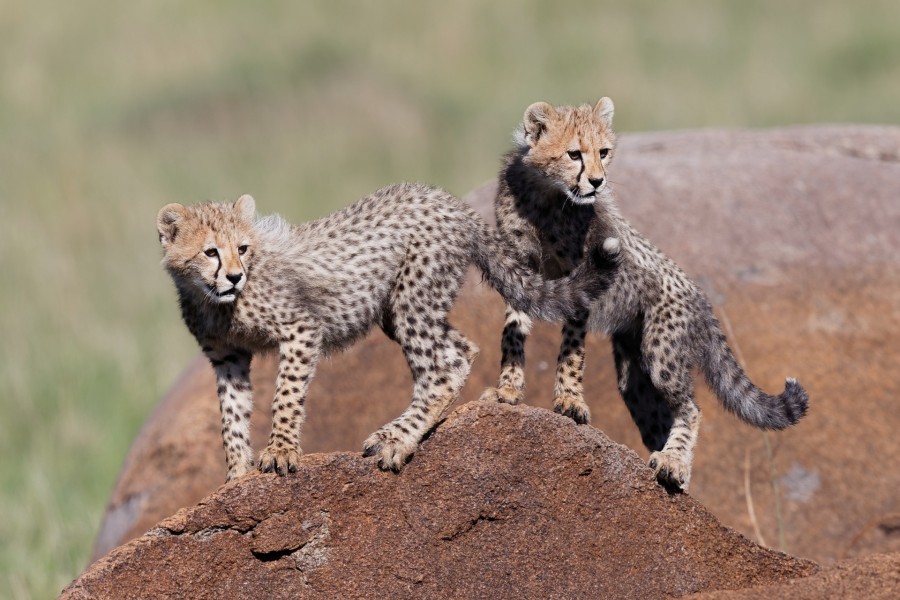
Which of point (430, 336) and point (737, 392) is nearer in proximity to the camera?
point (430, 336)

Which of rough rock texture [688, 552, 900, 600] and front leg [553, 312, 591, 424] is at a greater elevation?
front leg [553, 312, 591, 424]

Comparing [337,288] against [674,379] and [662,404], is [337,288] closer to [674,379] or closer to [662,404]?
[674,379]

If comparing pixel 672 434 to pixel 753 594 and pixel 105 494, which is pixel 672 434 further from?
pixel 105 494

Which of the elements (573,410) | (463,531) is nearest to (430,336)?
(573,410)

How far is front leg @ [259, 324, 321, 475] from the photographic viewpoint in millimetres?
5387

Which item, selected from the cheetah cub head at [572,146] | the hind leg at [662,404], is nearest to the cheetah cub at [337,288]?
the cheetah cub head at [572,146]

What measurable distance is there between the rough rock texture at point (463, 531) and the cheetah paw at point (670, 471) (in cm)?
5

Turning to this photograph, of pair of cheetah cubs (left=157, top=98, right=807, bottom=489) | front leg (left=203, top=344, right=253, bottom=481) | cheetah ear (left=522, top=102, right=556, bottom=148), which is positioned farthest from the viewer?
cheetah ear (left=522, top=102, right=556, bottom=148)

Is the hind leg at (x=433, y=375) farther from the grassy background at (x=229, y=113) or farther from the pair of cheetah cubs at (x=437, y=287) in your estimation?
the grassy background at (x=229, y=113)

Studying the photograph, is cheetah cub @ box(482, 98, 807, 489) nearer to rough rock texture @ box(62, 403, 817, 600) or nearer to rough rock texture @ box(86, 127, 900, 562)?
rough rock texture @ box(62, 403, 817, 600)

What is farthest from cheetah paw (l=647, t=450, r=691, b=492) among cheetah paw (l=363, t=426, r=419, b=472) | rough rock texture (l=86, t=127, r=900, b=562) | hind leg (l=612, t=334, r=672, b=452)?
rough rock texture (l=86, t=127, r=900, b=562)

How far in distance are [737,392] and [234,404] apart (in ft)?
7.87

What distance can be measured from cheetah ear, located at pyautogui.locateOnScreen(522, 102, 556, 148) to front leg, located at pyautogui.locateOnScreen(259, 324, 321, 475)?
52.4 inches

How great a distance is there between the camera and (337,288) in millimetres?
5922
